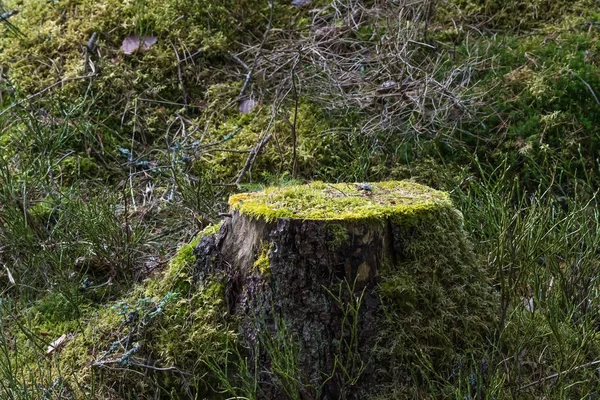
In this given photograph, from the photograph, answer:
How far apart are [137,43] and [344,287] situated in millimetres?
3012

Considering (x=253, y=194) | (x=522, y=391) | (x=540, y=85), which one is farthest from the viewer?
(x=540, y=85)

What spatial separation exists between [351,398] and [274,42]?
299 centimetres

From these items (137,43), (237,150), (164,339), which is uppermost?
(137,43)

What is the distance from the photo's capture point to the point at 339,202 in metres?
2.53

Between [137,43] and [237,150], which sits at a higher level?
[137,43]

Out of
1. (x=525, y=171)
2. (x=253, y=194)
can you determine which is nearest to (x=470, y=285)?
(x=253, y=194)

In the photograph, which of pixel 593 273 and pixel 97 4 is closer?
pixel 593 273

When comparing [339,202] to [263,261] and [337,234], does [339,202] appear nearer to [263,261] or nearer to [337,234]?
[337,234]

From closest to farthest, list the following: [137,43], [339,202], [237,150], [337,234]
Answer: [337,234] < [339,202] < [237,150] < [137,43]

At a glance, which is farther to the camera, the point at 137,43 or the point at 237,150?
the point at 137,43

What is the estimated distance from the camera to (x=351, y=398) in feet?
7.85

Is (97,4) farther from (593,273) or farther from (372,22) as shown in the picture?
(593,273)

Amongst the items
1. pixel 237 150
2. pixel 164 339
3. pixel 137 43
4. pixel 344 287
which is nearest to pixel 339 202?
pixel 344 287

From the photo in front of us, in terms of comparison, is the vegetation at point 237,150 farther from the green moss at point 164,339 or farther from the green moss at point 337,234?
the green moss at point 337,234
